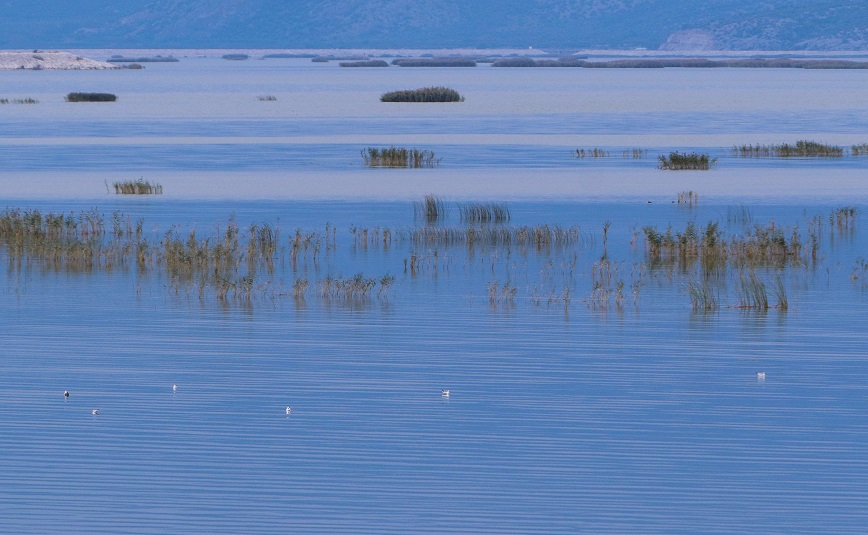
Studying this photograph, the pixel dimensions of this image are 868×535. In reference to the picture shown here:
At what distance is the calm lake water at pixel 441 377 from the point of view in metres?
12.0

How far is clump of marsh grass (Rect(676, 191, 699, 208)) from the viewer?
115ft

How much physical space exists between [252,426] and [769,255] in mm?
13328

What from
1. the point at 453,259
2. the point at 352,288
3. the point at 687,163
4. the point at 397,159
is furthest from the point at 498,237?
the point at 397,159

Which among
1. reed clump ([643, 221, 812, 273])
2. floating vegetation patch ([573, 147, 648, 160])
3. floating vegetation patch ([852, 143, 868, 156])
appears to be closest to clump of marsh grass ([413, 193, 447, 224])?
reed clump ([643, 221, 812, 273])

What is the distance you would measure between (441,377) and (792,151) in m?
34.7

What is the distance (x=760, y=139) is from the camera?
57844 mm

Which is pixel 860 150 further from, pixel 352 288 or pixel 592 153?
pixel 352 288

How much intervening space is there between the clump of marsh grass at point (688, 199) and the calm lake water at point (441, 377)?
30 centimetres

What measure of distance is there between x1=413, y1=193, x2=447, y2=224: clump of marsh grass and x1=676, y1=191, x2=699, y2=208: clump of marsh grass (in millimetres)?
5132

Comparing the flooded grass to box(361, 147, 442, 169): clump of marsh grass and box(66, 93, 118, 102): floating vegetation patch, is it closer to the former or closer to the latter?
box(361, 147, 442, 169): clump of marsh grass

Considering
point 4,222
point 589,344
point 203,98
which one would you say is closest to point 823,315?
point 589,344

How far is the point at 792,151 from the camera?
4916cm

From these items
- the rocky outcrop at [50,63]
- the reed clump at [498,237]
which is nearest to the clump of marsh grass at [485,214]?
the reed clump at [498,237]

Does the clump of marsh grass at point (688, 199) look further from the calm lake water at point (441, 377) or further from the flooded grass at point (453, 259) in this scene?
the flooded grass at point (453, 259)
